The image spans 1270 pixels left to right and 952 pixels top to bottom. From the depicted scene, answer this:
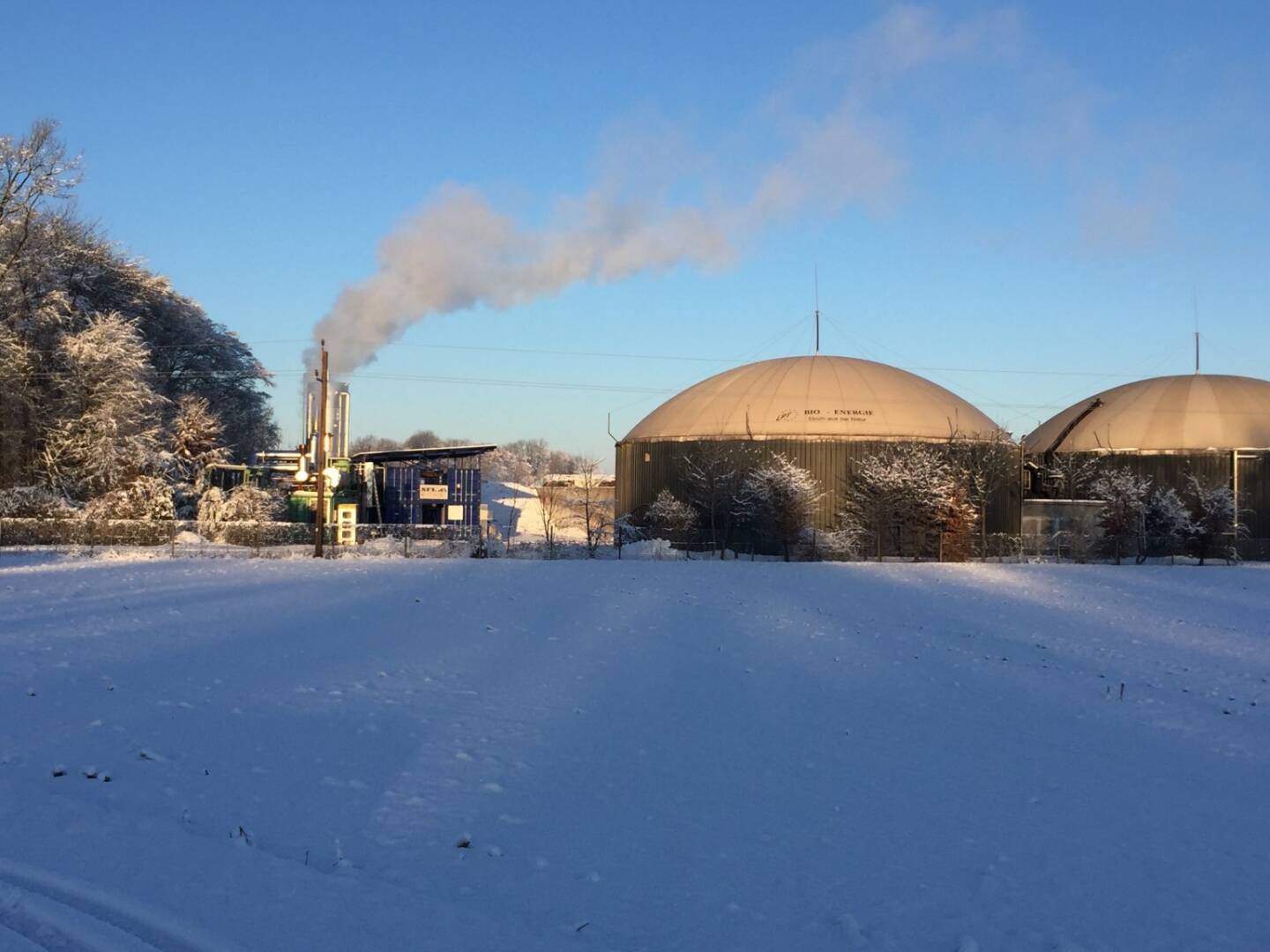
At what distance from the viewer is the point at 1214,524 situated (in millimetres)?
50281

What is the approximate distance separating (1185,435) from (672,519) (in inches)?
1138

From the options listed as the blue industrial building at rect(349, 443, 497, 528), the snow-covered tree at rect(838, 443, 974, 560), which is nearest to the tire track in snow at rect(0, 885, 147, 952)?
the snow-covered tree at rect(838, 443, 974, 560)

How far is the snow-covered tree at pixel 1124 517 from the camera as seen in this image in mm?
48750

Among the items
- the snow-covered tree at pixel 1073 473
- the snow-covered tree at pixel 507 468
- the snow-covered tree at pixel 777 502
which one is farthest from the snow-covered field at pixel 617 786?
the snow-covered tree at pixel 507 468

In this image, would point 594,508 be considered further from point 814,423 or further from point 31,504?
point 31,504

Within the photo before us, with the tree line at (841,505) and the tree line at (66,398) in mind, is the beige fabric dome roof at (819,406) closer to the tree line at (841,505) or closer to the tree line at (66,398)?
the tree line at (841,505)

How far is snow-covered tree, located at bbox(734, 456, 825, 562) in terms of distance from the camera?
47.8 m

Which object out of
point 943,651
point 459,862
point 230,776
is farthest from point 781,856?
point 943,651

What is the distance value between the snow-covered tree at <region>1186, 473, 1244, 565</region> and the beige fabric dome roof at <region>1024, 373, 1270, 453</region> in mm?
4346

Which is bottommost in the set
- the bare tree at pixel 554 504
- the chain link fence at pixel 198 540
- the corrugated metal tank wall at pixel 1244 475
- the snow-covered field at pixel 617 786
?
the snow-covered field at pixel 617 786

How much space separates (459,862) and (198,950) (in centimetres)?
210

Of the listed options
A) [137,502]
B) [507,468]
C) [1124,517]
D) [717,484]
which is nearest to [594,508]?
[717,484]

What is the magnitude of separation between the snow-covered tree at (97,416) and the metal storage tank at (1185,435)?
150 feet

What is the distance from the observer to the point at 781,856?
789cm
